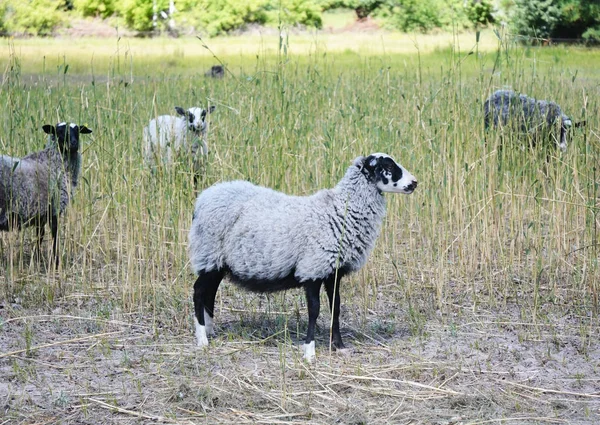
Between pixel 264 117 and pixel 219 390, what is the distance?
12.7 ft

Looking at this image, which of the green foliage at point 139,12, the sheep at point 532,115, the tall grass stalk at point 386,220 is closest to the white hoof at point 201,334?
the tall grass stalk at point 386,220

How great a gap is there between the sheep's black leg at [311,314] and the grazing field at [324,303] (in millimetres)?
105

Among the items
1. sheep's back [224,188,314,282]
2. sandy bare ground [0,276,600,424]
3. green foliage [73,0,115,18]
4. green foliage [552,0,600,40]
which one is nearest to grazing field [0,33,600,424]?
sandy bare ground [0,276,600,424]

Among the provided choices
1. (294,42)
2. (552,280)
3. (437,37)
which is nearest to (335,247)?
(552,280)

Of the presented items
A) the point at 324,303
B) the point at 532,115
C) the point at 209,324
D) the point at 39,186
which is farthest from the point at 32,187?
the point at 532,115

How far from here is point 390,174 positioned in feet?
18.2

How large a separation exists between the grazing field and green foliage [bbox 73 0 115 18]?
23037 millimetres

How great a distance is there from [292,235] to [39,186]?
9.13 ft

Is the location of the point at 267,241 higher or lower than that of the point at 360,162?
lower

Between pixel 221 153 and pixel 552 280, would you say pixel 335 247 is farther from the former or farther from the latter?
pixel 221 153

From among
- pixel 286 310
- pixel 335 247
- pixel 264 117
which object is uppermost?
pixel 264 117

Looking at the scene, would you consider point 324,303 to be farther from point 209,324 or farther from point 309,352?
point 309,352

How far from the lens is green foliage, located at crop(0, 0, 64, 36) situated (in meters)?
27.4

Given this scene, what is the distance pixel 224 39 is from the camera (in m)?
28.0
